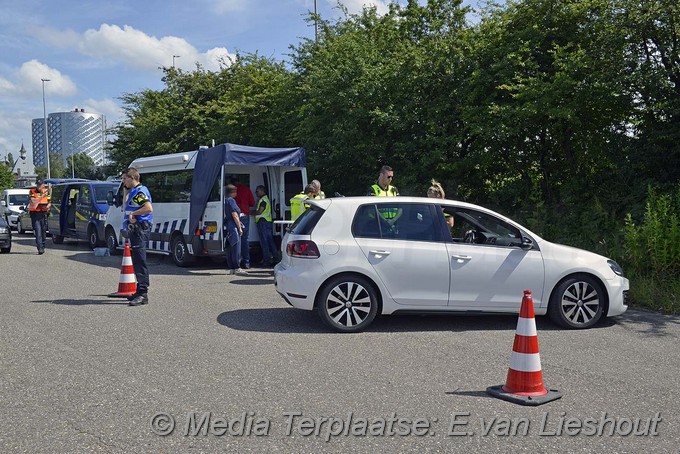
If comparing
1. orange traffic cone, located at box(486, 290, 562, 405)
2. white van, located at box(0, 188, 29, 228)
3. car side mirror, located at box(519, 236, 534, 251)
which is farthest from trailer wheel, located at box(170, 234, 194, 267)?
white van, located at box(0, 188, 29, 228)

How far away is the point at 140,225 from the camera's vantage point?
9289 mm

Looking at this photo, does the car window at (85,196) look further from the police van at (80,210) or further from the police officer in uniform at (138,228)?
the police officer in uniform at (138,228)

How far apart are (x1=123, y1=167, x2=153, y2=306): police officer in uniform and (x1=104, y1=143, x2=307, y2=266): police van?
11.3ft

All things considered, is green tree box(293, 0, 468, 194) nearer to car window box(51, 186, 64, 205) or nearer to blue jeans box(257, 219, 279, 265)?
blue jeans box(257, 219, 279, 265)

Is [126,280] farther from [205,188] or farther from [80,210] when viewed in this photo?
[80,210]

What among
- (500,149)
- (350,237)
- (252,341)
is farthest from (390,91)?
(252,341)

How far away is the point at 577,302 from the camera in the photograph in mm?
7816

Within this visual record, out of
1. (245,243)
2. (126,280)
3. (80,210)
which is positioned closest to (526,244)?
(126,280)

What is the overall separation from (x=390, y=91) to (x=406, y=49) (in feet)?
3.63

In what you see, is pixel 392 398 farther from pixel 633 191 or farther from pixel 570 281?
pixel 633 191

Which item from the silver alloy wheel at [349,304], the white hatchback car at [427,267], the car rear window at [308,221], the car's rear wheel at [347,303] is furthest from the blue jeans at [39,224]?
the silver alloy wheel at [349,304]

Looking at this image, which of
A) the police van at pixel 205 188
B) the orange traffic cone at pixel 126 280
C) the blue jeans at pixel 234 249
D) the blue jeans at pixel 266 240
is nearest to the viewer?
the orange traffic cone at pixel 126 280

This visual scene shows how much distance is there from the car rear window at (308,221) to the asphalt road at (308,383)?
3.78 feet

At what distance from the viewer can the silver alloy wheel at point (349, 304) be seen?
299 inches
